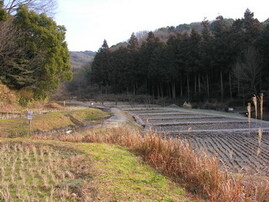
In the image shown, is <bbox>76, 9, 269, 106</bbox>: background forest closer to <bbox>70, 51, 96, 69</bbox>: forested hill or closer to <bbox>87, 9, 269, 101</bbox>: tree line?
<bbox>87, 9, 269, 101</bbox>: tree line

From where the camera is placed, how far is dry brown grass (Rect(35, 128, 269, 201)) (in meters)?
2.74

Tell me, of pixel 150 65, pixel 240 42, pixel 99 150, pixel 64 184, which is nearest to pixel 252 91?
pixel 240 42

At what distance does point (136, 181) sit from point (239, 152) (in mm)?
5294

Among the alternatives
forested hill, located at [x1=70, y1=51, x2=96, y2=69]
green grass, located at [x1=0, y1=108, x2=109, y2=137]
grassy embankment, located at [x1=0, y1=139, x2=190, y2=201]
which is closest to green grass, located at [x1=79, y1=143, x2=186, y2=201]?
grassy embankment, located at [x1=0, y1=139, x2=190, y2=201]

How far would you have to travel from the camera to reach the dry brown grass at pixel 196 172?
2736mm

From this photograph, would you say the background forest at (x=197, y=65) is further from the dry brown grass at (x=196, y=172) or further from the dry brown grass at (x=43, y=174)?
the dry brown grass at (x=43, y=174)

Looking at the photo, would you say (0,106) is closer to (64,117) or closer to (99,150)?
(64,117)

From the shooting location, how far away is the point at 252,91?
71.0ft

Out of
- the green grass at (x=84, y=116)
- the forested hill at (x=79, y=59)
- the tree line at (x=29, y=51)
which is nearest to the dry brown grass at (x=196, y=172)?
the green grass at (x=84, y=116)

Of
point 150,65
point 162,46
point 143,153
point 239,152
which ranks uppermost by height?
point 162,46

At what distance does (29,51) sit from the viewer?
51.6 feet

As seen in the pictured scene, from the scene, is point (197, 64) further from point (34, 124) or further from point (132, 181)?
point (132, 181)

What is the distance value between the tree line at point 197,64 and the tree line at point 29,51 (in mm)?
16276

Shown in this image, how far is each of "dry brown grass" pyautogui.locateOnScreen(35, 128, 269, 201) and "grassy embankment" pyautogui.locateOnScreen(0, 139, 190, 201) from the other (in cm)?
29
